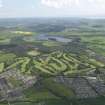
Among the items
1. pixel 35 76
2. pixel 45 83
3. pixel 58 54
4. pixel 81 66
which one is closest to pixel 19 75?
pixel 35 76

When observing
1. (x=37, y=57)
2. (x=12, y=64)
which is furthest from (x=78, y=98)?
(x=37, y=57)

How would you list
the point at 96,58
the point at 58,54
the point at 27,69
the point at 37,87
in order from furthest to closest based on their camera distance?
1. the point at 58,54
2. the point at 96,58
3. the point at 27,69
4. the point at 37,87

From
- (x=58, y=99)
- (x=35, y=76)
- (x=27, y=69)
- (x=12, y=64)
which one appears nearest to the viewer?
(x=58, y=99)

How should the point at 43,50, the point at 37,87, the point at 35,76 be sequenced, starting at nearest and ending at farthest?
the point at 37,87 → the point at 35,76 → the point at 43,50

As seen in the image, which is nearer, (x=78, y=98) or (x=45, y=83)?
(x=78, y=98)

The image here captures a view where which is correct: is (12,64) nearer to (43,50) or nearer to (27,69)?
(27,69)

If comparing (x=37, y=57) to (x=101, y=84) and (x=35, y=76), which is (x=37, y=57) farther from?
(x=101, y=84)

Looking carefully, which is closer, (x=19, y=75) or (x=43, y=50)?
(x=19, y=75)

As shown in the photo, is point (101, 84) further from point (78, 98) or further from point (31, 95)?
point (31, 95)

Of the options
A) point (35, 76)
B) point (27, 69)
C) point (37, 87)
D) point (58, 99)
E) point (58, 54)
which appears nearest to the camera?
point (58, 99)
